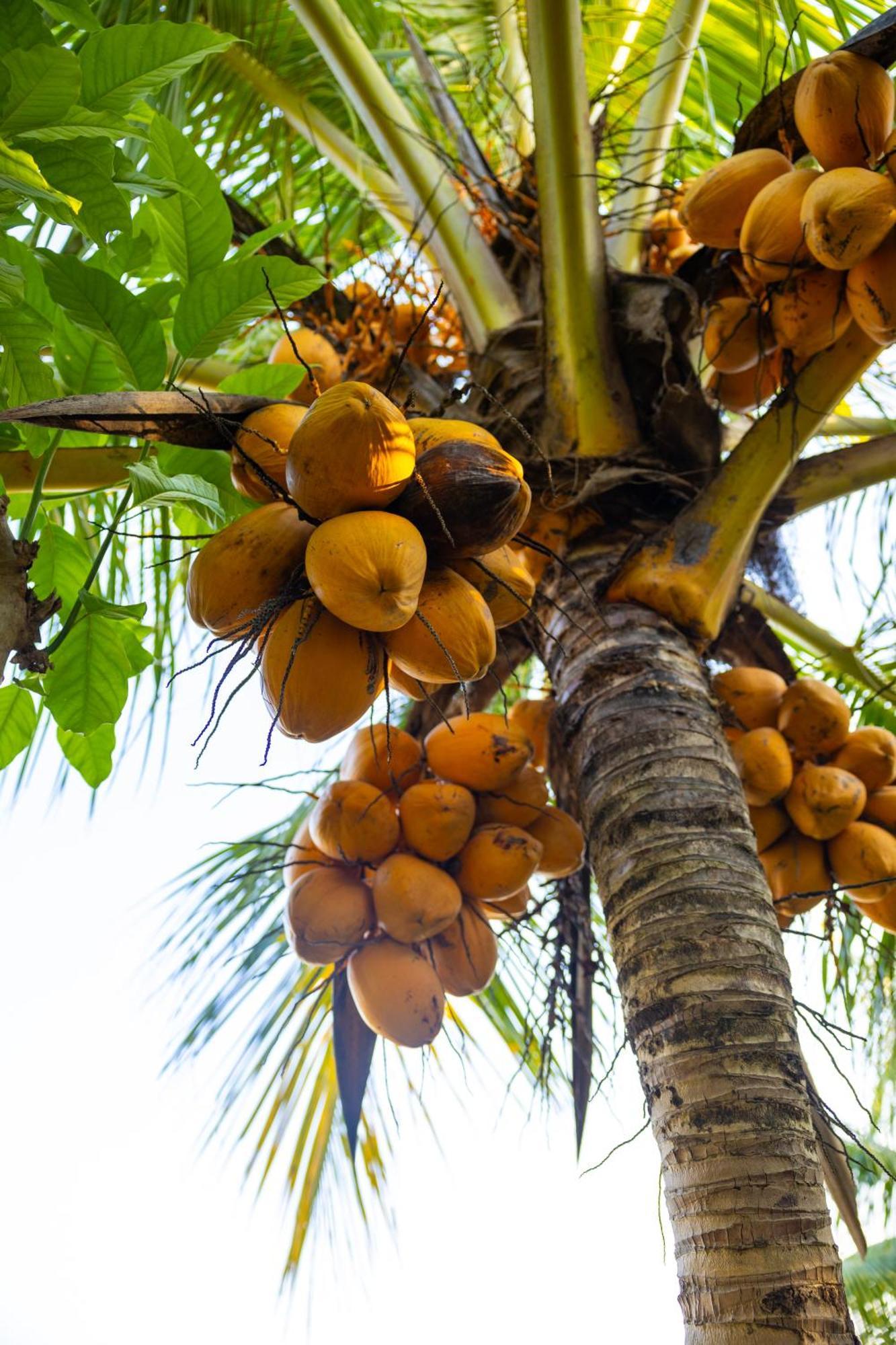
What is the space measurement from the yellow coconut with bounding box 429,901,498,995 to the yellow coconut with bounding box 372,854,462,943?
0.25ft

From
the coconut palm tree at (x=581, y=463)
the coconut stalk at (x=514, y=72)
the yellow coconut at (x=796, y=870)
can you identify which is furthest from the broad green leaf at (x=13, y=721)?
the coconut stalk at (x=514, y=72)

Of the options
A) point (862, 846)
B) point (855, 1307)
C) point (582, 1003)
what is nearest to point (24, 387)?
point (582, 1003)

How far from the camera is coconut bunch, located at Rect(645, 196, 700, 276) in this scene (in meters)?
2.37

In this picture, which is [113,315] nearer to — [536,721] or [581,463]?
[581,463]

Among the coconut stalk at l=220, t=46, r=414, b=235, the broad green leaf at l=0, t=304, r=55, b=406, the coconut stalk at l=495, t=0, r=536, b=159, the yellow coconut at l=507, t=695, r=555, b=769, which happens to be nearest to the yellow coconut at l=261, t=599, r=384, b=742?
the broad green leaf at l=0, t=304, r=55, b=406

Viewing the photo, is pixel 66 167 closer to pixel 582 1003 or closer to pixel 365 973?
pixel 365 973

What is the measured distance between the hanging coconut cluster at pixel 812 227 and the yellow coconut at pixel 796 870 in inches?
31.1

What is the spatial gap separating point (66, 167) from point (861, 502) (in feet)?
7.76

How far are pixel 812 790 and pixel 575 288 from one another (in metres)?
0.96

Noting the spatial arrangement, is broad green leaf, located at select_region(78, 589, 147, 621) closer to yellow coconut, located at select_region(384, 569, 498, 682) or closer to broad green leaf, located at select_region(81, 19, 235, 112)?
yellow coconut, located at select_region(384, 569, 498, 682)

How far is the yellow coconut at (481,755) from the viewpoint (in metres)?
1.62

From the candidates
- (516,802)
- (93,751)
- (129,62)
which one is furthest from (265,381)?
(516,802)

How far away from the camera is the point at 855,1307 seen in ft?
9.60

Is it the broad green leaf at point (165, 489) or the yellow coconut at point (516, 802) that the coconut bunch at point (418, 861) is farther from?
the broad green leaf at point (165, 489)
